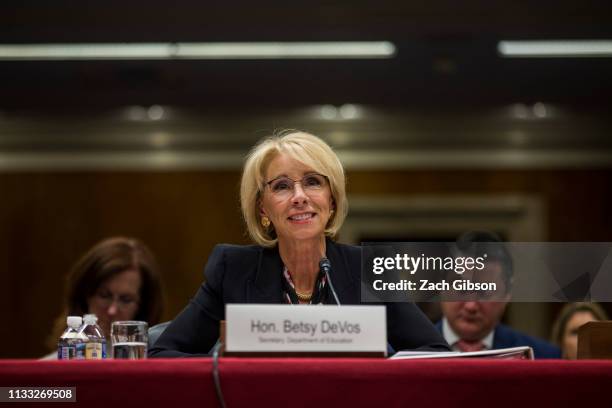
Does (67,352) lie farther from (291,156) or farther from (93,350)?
(291,156)

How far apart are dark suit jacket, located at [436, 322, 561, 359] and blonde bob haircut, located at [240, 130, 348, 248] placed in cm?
141

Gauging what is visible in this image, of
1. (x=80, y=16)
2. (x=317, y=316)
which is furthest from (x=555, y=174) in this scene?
(x=317, y=316)

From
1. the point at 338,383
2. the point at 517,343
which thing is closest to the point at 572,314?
the point at 517,343

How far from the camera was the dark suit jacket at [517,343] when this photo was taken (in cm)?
339

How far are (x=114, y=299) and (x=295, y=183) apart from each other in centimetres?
112

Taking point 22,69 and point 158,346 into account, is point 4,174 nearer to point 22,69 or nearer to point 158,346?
point 22,69

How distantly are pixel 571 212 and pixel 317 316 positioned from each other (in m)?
5.41

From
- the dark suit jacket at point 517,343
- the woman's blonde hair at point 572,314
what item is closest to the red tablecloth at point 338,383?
the dark suit jacket at point 517,343

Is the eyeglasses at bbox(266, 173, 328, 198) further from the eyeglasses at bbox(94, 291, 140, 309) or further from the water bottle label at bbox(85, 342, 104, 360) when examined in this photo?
the eyeglasses at bbox(94, 291, 140, 309)

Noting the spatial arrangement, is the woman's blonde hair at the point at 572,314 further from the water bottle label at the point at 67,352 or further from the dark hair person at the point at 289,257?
the water bottle label at the point at 67,352

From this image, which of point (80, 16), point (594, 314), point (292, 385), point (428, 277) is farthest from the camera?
point (80, 16)

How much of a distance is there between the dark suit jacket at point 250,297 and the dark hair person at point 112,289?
2.92 feet

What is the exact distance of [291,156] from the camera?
6.99 feet

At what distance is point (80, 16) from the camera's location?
452cm
